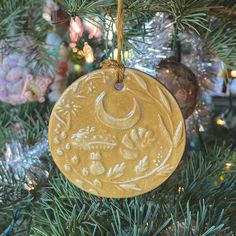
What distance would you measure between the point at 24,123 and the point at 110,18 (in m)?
0.22

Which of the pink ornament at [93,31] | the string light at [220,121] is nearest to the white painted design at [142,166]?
the pink ornament at [93,31]

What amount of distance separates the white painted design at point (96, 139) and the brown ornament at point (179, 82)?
138mm

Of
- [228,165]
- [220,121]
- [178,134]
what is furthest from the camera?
[220,121]

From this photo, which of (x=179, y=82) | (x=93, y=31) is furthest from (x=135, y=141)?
(x=93, y=31)

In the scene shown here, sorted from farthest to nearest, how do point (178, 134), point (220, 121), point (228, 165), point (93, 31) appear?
point (220, 121) → point (93, 31) → point (228, 165) → point (178, 134)

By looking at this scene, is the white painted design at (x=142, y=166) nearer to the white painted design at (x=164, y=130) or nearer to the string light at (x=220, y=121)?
the white painted design at (x=164, y=130)

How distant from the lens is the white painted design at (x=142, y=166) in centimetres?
36

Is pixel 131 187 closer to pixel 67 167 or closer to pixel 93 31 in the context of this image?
pixel 67 167

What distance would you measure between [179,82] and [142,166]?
0.49 feet

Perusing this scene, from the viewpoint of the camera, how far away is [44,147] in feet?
1.74

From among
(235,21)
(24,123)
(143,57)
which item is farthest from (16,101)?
(235,21)

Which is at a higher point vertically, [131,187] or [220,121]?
[131,187]

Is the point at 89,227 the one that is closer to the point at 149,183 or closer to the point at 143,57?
the point at 149,183

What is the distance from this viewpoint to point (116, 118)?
35 centimetres
